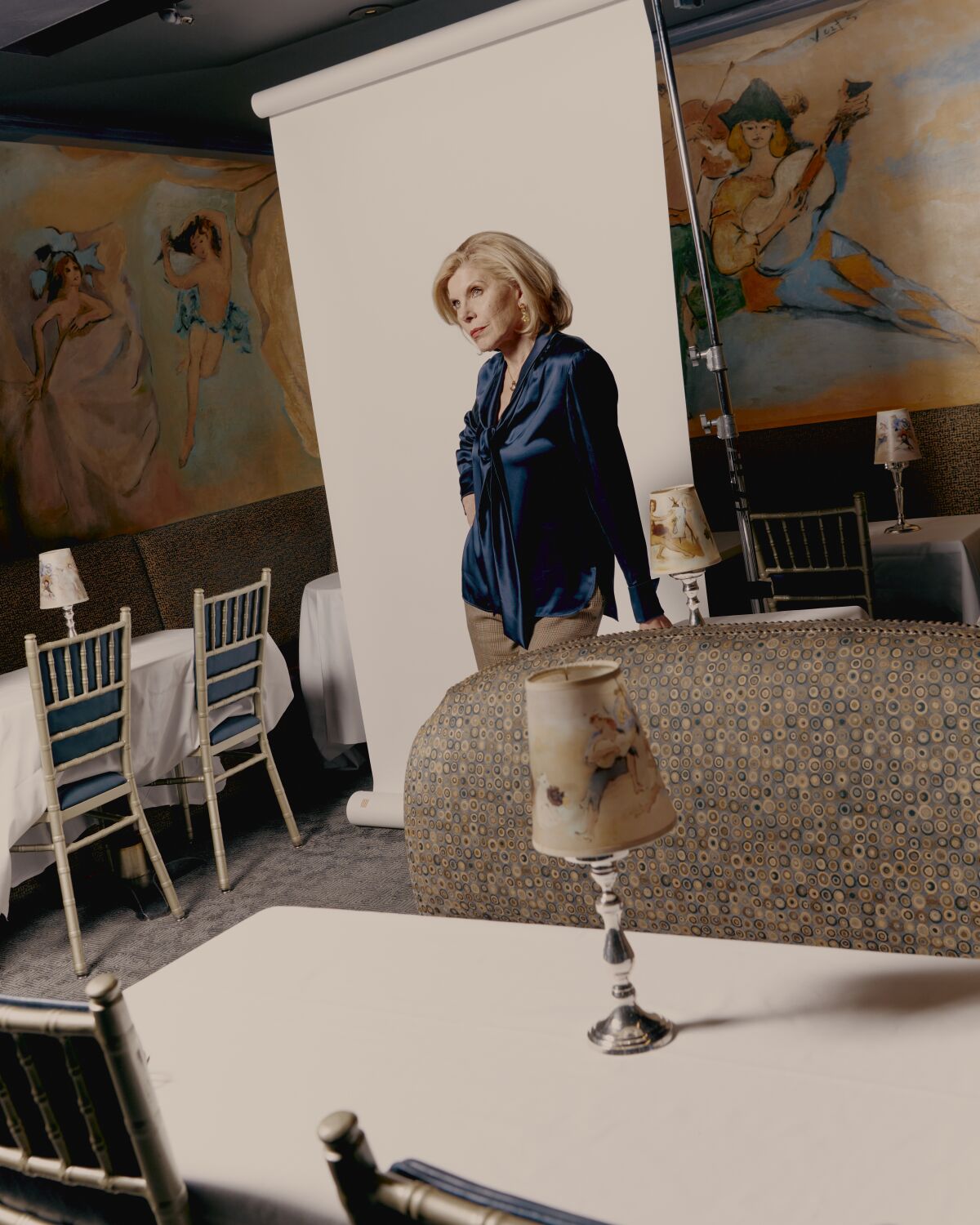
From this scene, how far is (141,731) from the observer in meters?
4.09

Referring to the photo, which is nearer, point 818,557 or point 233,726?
point 233,726

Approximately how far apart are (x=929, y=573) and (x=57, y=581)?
3.08 meters

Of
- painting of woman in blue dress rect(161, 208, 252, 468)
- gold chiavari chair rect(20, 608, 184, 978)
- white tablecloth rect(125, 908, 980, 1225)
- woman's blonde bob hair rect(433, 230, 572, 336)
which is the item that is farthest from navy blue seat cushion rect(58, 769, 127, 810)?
painting of woman in blue dress rect(161, 208, 252, 468)

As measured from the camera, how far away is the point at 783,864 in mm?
1715

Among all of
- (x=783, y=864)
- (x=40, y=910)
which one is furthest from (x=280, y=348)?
(x=783, y=864)

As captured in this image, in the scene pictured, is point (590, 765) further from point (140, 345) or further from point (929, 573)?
point (140, 345)

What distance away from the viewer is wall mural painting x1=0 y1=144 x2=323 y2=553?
16.5ft

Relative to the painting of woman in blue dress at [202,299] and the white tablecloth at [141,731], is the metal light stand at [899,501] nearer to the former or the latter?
the white tablecloth at [141,731]

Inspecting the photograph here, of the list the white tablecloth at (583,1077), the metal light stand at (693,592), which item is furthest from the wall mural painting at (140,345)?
the white tablecloth at (583,1077)

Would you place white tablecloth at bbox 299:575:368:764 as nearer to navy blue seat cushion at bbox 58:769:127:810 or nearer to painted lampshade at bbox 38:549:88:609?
painted lampshade at bbox 38:549:88:609

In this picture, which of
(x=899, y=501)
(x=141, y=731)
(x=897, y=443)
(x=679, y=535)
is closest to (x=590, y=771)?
(x=679, y=535)

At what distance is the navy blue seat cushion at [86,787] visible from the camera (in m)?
3.64

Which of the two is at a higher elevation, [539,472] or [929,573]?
[539,472]

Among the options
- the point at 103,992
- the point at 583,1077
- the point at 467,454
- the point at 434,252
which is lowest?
the point at 583,1077
